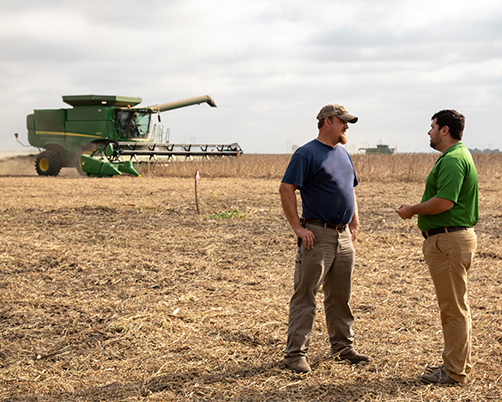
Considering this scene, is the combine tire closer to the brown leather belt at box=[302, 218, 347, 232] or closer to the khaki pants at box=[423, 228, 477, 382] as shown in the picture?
the brown leather belt at box=[302, 218, 347, 232]

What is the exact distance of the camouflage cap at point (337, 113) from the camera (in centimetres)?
355

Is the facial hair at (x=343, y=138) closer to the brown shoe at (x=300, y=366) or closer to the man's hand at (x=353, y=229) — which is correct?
the man's hand at (x=353, y=229)

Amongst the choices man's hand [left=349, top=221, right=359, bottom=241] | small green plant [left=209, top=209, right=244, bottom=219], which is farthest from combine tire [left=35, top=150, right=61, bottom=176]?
man's hand [left=349, top=221, right=359, bottom=241]

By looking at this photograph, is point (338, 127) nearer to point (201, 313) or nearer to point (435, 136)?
Result: point (435, 136)

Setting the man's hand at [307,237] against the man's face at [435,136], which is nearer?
the man's face at [435,136]

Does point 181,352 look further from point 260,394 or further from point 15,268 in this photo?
point 15,268

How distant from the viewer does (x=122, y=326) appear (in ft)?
14.8

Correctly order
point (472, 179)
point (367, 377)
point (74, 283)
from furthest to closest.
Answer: point (74, 283) < point (367, 377) < point (472, 179)

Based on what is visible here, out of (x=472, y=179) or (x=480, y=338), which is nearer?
(x=472, y=179)

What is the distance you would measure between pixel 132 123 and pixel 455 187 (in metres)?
22.0

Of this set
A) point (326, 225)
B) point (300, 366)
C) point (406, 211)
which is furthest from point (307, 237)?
point (300, 366)

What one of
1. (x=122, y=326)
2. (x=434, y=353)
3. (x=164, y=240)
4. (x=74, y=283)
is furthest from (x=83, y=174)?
(x=434, y=353)

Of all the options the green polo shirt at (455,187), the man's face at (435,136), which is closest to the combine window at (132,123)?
the man's face at (435,136)

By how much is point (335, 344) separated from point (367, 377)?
357 millimetres
